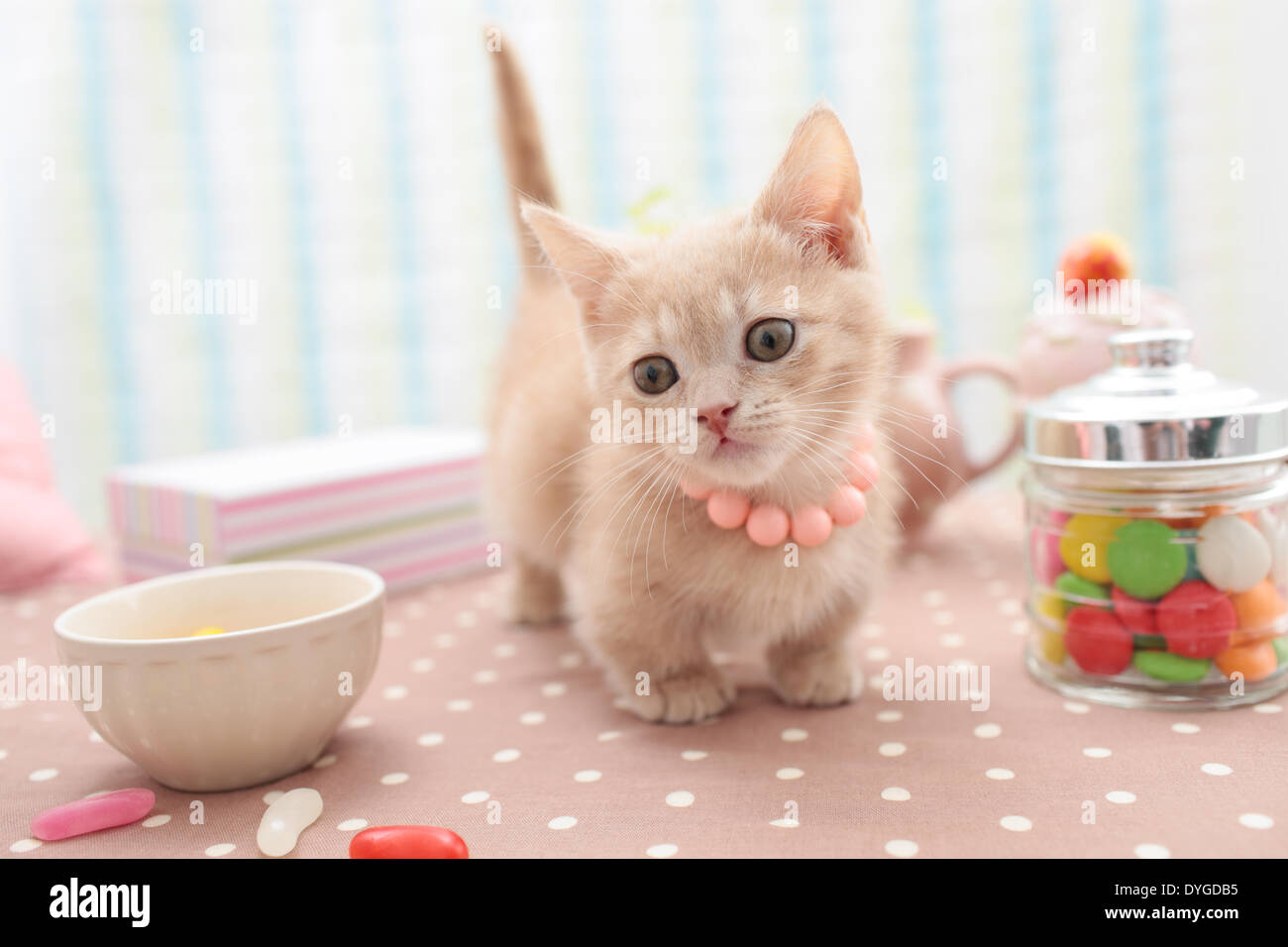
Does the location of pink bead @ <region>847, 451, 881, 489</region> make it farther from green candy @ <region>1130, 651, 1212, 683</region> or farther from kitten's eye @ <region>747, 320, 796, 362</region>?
green candy @ <region>1130, 651, 1212, 683</region>

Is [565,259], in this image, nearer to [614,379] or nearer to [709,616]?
[614,379]

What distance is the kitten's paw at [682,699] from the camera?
1.03m

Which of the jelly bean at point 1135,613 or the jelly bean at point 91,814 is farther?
the jelly bean at point 1135,613

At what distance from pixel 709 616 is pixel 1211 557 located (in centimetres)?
48

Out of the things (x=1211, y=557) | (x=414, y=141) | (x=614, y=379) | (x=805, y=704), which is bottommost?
(x=805, y=704)

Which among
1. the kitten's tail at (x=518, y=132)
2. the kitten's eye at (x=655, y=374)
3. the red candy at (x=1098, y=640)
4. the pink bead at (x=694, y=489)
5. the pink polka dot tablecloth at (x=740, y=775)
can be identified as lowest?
the pink polka dot tablecloth at (x=740, y=775)

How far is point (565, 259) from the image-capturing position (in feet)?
3.42

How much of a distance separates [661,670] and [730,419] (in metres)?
0.30

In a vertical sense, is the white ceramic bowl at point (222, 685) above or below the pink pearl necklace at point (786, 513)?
below

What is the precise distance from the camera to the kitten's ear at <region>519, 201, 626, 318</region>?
1019 mm

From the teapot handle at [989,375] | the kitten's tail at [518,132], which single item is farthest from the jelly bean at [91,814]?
the teapot handle at [989,375]

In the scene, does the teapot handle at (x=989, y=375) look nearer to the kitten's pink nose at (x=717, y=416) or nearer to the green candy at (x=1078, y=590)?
the green candy at (x=1078, y=590)

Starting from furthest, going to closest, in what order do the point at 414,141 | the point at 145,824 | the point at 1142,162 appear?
1. the point at 414,141
2. the point at 1142,162
3. the point at 145,824
